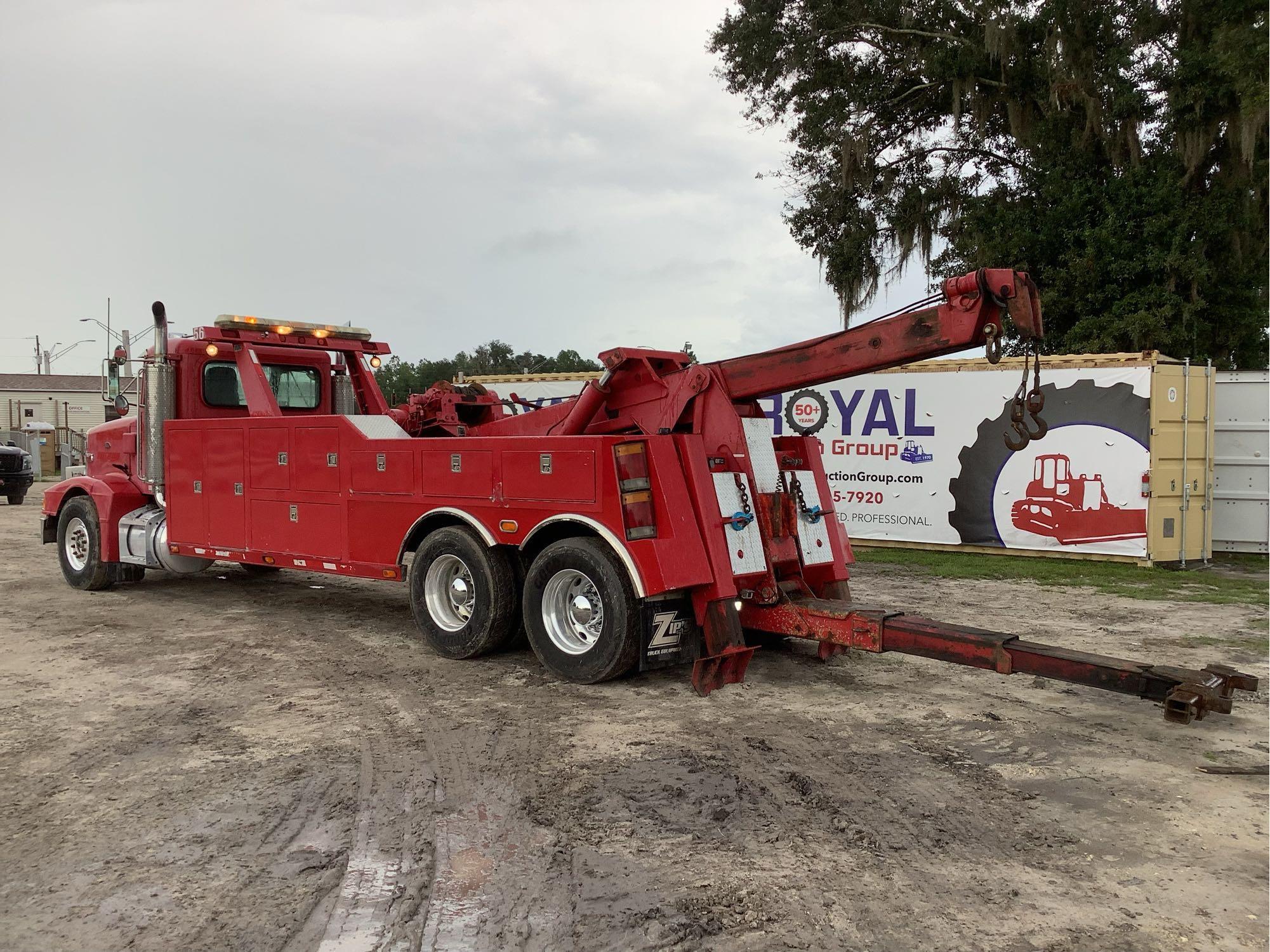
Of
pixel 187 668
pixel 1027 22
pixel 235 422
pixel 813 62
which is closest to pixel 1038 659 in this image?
pixel 187 668

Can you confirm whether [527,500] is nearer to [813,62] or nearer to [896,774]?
[896,774]

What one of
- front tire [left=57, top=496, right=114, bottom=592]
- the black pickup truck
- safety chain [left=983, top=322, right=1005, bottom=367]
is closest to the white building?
the black pickup truck

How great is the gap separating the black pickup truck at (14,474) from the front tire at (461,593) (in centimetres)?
2069

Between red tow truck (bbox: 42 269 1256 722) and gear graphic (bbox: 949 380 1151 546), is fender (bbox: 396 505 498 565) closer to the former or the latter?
red tow truck (bbox: 42 269 1256 722)

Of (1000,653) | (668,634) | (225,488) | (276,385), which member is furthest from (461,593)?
(1000,653)

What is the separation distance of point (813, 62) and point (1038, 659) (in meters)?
19.4

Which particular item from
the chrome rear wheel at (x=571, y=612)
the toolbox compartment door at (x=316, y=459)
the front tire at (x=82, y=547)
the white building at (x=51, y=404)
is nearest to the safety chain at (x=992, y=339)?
the chrome rear wheel at (x=571, y=612)

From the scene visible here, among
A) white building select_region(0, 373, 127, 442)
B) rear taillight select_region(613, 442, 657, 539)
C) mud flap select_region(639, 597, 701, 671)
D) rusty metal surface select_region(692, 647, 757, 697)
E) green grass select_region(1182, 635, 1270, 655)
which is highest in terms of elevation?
white building select_region(0, 373, 127, 442)

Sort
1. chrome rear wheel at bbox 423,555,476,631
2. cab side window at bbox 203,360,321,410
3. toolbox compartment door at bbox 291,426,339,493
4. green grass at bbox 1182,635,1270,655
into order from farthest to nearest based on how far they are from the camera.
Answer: cab side window at bbox 203,360,321,410, toolbox compartment door at bbox 291,426,339,493, green grass at bbox 1182,635,1270,655, chrome rear wheel at bbox 423,555,476,631

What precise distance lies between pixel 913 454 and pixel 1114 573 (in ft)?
10.4

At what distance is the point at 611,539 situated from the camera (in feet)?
21.6

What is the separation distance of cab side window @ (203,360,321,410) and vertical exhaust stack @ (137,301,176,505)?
35 cm

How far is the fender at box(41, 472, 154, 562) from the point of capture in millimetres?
10789

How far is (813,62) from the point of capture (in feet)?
72.0
